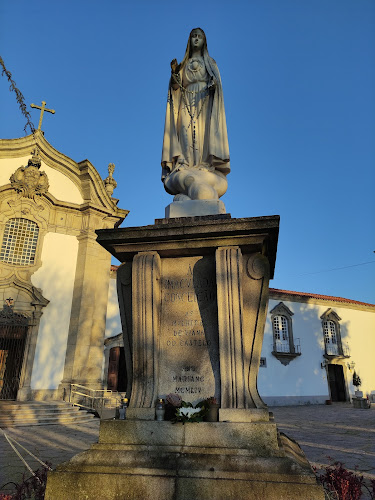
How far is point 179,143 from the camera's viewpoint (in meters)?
5.11

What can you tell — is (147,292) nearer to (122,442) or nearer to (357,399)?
(122,442)

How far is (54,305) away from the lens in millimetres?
14836

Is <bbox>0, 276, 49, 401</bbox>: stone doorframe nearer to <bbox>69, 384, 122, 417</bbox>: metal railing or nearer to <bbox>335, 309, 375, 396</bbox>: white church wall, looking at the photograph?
<bbox>69, 384, 122, 417</bbox>: metal railing

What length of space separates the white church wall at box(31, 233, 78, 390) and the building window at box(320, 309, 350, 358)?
57.1 ft

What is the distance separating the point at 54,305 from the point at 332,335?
19.0m

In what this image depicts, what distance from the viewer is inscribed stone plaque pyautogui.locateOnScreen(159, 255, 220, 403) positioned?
3602 millimetres

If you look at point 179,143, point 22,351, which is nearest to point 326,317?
point 22,351

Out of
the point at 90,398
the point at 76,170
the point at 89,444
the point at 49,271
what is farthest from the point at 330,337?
the point at 89,444

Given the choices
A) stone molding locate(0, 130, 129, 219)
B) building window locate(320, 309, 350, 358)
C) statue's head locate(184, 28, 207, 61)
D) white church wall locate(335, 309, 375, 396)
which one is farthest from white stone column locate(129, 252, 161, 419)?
white church wall locate(335, 309, 375, 396)

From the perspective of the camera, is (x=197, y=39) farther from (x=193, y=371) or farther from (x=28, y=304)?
(x=28, y=304)

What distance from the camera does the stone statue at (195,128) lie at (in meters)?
4.82

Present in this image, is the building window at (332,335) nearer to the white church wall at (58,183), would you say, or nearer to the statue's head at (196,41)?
the white church wall at (58,183)

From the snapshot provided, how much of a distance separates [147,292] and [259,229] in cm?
133

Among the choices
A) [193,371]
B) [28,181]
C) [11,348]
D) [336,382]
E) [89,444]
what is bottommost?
[89,444]
